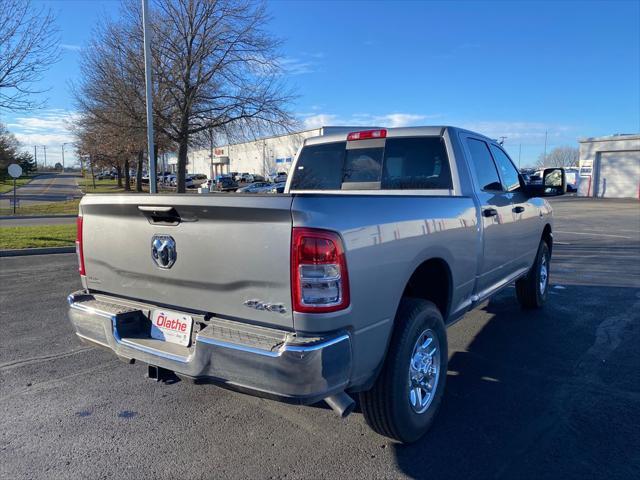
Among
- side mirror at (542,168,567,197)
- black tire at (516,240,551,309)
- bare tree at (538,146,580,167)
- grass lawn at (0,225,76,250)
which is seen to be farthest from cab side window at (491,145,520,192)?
bare tree at (538,146,580,167)

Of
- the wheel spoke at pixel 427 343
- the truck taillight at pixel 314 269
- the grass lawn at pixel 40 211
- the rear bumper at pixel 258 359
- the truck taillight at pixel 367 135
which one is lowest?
the grass lawn at pixel 40 211

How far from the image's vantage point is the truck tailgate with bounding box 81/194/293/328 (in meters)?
2.35

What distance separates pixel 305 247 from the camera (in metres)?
2.27

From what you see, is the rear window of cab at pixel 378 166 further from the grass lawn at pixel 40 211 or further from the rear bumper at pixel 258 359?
the grass lawn at pixel 40 211

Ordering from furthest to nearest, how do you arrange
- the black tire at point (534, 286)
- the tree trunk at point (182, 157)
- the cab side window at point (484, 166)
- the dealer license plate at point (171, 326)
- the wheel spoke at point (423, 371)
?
the tree trunk at point (182, 157)
the black tire at point (534, 286)
the cab side window at point (484, 166)
the wheel spoke at point (423, 371)
the dealer license plate at point (171, 326)

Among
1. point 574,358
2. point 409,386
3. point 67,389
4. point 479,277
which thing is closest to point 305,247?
point 409,386

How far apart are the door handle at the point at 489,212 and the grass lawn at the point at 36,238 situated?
10.4 metres

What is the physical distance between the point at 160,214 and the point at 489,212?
2737 millimetres

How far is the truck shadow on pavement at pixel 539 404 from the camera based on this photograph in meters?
2.82

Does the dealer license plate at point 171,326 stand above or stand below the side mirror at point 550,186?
below

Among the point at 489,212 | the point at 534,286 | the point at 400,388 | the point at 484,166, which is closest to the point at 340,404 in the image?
the point at 400,388

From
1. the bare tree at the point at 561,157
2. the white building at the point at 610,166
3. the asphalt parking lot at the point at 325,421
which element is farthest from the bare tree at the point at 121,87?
the bare tree at the point at 561,157

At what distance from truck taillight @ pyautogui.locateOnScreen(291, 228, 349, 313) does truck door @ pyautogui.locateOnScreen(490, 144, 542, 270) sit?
10.2ft

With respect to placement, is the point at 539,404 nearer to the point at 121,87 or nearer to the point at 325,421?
the point at 325,421
